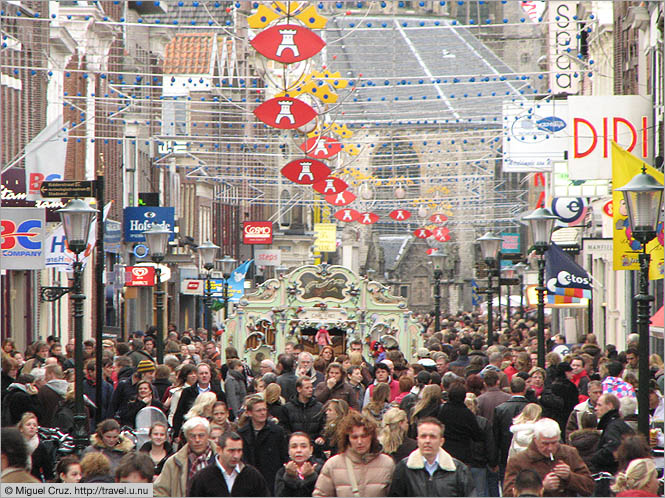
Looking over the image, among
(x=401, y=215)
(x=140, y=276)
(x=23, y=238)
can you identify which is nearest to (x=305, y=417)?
(x=23, y=238)

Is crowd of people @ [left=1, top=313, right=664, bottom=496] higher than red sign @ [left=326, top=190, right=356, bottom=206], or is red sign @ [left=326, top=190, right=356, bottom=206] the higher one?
red sign @ [left=326, top=190, right=356, bottom=206]

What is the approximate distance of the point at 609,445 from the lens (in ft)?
32.9

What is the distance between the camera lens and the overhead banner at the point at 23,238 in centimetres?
1681

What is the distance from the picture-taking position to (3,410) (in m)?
13.2

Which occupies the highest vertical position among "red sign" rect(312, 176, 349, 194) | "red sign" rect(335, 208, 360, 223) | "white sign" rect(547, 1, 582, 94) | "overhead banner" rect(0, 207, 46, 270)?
"white sign" rect(547, 1, 582, 94)

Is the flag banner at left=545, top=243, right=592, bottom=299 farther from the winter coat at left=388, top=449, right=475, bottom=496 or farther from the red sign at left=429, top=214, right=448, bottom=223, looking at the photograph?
the red sign at left=429, top=214, right=448, bottom=223

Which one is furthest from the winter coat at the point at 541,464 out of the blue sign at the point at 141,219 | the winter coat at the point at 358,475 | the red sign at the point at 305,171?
the blue sign at the point at 141,219

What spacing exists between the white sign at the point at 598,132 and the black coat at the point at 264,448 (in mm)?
13457

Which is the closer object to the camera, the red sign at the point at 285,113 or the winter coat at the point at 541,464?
the winter coat at the point at 541,464

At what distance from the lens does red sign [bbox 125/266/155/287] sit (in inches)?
1235

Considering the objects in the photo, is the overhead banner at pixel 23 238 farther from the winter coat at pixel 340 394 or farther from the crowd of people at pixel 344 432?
the winter coat at pixel 340 394

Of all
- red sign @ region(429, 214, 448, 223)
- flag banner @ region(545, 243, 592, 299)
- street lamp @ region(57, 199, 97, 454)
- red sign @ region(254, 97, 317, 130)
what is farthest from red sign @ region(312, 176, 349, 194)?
red sign @ region(429, 214, 448, 223)

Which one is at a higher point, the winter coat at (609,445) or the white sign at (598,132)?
the white sign at (598,132)

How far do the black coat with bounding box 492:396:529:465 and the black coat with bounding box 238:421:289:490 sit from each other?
7.00ft
